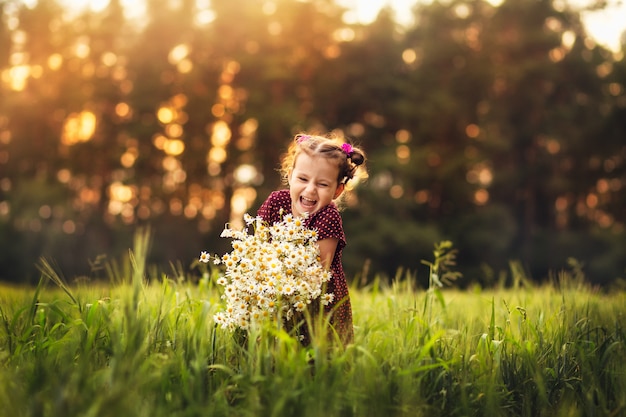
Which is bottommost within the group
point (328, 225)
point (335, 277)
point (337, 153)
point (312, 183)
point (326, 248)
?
point (335, 277)

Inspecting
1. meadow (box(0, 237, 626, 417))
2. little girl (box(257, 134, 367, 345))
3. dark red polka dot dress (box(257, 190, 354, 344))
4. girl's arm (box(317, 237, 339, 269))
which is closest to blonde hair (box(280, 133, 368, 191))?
little girl (box(257, 134, 367, 345))

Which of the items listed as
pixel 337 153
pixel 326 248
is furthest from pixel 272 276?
pixel 337 153

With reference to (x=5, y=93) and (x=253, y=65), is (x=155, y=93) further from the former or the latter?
(x=5, y=93)

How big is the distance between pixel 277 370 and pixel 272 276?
50 centimetres

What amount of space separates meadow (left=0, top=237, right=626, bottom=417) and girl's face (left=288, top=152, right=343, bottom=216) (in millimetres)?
710

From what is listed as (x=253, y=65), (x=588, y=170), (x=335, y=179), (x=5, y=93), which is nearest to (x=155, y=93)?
(x=253, y=65)

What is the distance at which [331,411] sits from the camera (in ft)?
8.11

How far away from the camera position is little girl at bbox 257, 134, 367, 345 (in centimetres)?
335

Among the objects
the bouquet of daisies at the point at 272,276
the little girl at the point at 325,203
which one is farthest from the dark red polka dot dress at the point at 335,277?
the bouquet of daisies at the point at 272,276

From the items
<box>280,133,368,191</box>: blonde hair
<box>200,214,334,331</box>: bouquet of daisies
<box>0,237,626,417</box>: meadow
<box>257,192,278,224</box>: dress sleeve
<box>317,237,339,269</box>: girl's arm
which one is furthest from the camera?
<box>257,192,278,224</box>: dress sleeve

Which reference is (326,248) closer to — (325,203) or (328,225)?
(328,225)

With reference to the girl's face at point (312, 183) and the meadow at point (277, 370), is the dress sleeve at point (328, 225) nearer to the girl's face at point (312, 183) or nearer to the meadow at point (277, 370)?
the girl's face at point (312, 183)

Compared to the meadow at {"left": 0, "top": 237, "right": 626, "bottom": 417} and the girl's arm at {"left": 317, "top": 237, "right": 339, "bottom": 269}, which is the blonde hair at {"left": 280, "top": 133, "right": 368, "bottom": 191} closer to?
the girl's arm at {"left": 317, "top": 237, "right": 339, "bottom": 269}

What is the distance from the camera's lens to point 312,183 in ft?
11.1
